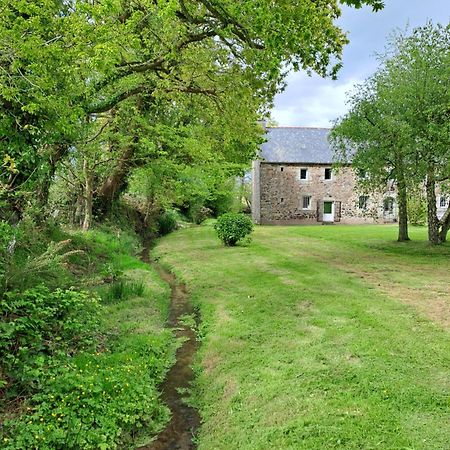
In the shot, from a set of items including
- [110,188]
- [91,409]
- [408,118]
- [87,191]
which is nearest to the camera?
[91,409]

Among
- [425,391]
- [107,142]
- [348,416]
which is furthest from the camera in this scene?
[107,142]

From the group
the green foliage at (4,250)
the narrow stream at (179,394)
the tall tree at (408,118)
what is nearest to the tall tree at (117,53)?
the green foliage at (4,250)

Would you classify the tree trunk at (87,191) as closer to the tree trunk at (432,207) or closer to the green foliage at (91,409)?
the green foliage at (91,409)

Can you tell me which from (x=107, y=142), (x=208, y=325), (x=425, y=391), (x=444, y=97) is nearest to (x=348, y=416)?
(x=425, y=391)

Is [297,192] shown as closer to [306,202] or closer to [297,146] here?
[306,202]

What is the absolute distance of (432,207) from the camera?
16016mm

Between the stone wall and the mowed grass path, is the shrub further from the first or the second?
the stone wall

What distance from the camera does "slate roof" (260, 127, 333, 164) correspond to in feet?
117

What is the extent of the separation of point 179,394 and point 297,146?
→ 1302 inches

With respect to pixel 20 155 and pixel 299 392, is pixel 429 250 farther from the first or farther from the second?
pixel 20 155

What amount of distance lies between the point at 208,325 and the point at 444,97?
37.2 feet

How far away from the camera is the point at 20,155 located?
6715mm

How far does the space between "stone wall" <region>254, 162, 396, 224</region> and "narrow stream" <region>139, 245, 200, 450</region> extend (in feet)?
87.4

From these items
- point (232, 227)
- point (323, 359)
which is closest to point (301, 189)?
point (232, 227)
